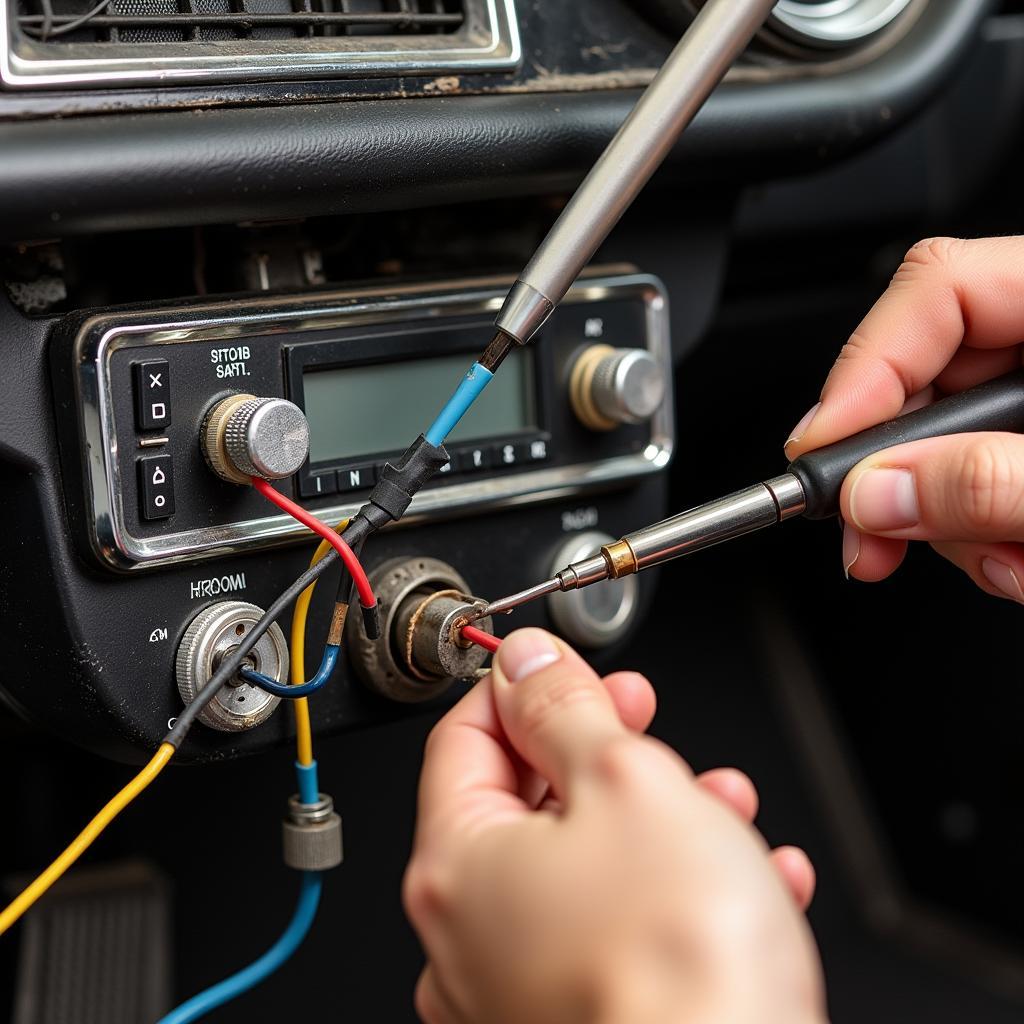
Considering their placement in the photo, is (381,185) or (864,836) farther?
(864,836)

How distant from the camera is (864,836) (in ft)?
4.84

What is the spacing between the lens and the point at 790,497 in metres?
0.60

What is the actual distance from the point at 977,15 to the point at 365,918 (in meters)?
0.81

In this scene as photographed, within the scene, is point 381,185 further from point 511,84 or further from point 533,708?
point 533,708

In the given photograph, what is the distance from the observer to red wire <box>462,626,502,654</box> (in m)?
0.60

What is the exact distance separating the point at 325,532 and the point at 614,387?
0.21 m

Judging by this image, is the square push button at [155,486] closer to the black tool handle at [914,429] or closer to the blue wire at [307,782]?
the blue wire at [307,782]

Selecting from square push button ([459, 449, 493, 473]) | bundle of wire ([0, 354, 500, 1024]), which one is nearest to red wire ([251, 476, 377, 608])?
bundle of wire ([0, 354, 500, 1024])

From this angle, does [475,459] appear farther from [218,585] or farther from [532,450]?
[218,585]

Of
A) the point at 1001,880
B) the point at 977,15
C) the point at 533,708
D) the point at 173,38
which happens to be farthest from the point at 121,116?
the point at 1001,880

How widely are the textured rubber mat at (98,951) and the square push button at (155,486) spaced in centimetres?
50

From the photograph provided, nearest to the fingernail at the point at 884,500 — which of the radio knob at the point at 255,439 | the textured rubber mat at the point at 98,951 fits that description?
the radio knob at the point at 255,439

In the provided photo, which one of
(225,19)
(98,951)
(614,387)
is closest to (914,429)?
(614,387)

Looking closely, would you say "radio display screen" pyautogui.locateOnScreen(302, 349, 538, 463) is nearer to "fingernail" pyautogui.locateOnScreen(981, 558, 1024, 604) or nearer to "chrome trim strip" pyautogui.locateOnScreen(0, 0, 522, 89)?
"chrome trim strip" pyautogui.locateOnScreen(0, 0, 522, 89)
